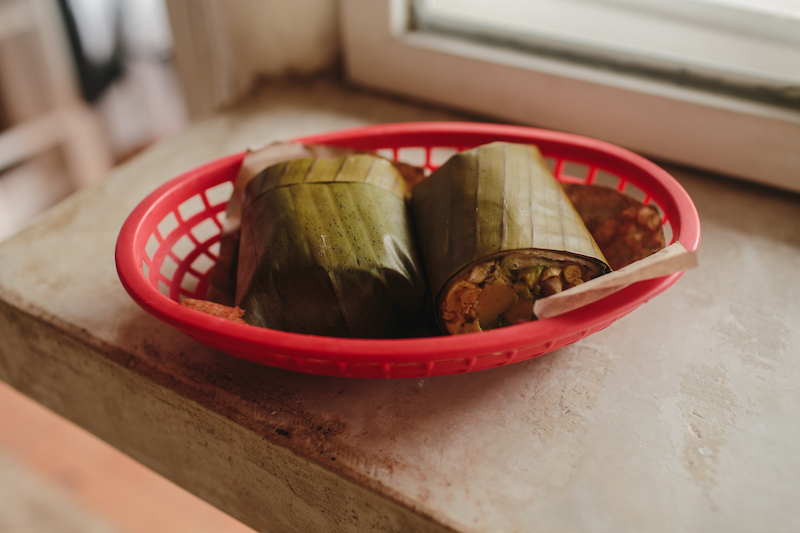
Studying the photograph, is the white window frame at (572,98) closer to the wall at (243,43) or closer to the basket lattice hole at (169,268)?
the wall at (243,43)

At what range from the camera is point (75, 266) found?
0.87 meters

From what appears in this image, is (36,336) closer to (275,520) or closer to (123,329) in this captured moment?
(123,329)

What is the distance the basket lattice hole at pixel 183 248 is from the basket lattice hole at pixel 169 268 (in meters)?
0.02

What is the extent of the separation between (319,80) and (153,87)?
4.39ft

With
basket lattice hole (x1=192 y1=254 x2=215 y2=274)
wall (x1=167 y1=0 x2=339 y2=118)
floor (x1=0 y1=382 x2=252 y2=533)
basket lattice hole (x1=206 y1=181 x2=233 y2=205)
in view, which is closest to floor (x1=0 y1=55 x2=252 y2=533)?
floor (x1=0 y1=382 x2=252 y2=533)

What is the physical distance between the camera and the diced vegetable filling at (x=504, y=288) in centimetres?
63

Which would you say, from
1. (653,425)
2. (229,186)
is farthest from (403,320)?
(229,186)

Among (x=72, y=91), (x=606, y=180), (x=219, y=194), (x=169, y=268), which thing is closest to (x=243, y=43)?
(x=219, y=194)

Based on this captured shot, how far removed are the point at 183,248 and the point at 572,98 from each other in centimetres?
78

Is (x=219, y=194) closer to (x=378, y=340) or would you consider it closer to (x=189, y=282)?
(x=189, y=282)

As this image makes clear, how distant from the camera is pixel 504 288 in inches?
25.1

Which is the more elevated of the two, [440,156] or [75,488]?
[440,156]

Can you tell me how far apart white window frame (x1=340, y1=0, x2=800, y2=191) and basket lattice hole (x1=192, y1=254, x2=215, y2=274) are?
66 centimetres

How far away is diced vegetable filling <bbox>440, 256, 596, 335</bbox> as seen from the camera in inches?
24.9
